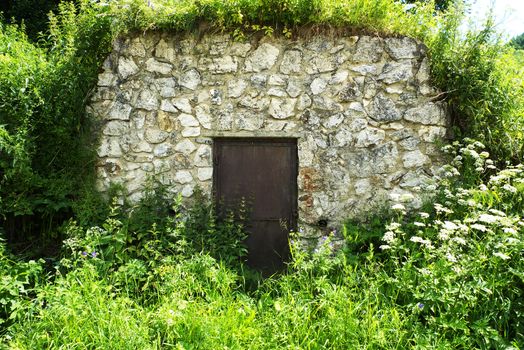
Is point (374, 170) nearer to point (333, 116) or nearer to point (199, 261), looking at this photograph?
point (333, 116)

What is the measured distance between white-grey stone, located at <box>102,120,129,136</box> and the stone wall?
0.04ft

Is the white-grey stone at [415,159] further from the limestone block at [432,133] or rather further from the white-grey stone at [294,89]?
the white-grey stone at [294,89]

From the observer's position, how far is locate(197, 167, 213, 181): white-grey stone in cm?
488

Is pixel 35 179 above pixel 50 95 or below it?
below

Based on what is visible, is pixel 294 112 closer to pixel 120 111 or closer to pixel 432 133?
pixel 432 133

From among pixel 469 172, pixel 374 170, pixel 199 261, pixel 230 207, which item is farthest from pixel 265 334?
pixel 469 172

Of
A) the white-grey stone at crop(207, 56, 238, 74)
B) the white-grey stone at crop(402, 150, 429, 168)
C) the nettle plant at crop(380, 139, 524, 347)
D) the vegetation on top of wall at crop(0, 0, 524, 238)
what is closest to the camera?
the nettle plant at crop(380, 139, 524, 347)

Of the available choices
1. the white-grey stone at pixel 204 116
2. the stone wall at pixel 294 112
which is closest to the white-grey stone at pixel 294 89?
the stone wall at pixel 294 112

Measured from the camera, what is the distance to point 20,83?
15.2 ft

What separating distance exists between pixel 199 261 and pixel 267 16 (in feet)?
8.99

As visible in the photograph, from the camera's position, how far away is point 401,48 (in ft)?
15.7

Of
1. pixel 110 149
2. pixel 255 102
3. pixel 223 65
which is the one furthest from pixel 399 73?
pixel 110 149

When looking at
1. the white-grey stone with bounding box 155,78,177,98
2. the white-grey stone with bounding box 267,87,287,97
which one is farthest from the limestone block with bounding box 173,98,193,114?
the white-grey stone with bounding box 267,87,287,97

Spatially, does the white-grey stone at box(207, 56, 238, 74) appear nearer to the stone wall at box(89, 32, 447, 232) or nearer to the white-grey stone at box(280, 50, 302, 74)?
the stone wall at box(89, 32, 447, 232)
